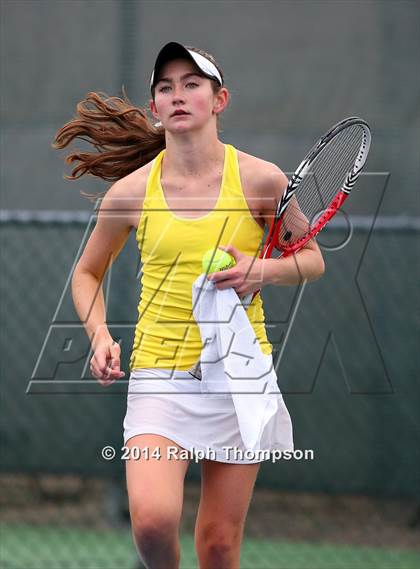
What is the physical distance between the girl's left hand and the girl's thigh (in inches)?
16.9

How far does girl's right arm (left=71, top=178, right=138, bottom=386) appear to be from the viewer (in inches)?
122

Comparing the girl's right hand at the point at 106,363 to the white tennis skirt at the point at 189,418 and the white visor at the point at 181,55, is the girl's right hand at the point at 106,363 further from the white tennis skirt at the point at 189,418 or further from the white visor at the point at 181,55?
the white visor at the point at 181,55

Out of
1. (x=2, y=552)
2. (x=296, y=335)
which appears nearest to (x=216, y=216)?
(x=296, y=335)

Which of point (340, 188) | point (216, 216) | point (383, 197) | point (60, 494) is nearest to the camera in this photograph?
point (216, 216)

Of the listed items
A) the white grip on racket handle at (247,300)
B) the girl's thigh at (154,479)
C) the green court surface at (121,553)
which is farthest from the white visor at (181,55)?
the green court surface at (121,553)

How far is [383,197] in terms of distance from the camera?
440cm

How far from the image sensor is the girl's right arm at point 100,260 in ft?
10.2

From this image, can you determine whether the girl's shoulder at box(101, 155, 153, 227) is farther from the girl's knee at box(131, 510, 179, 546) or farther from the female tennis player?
the girl's knee at box(131, 510, 179, 546)

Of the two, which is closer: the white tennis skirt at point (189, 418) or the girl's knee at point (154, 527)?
the girl's knee at point (154, 527)

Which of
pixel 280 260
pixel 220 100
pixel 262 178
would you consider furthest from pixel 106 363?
pixel 220 100

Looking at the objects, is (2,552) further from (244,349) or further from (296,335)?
(244,349)

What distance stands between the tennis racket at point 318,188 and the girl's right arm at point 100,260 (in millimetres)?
278

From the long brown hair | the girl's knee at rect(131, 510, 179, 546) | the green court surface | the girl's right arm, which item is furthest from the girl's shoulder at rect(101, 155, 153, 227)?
the green court surface

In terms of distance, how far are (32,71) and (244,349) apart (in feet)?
6.82
